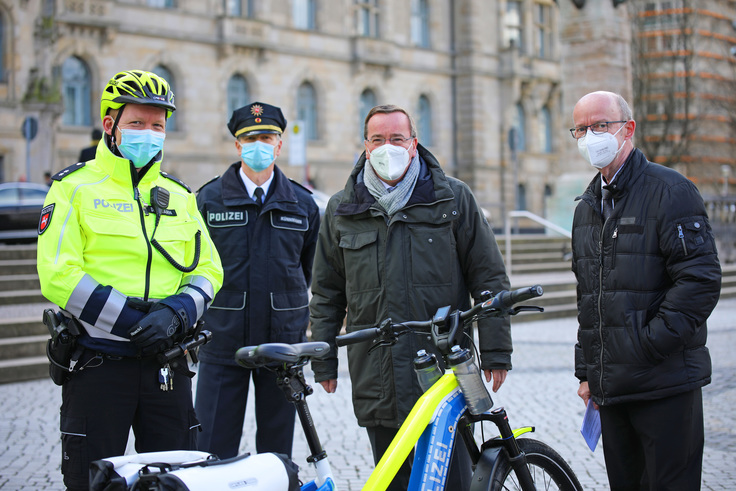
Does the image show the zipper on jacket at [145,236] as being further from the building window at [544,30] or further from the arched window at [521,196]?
the building window at [544,30]

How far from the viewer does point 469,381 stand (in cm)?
350

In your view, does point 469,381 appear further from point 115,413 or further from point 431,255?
point 115,413

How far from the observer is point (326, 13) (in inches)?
1400

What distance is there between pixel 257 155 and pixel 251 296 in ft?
2.82

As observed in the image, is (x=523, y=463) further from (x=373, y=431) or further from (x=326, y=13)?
(x=326, y=13)

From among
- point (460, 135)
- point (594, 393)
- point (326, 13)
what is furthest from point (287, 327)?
point (460, 135)

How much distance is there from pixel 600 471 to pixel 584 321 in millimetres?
2396

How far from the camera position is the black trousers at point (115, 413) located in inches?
141

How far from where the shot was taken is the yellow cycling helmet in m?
3.81

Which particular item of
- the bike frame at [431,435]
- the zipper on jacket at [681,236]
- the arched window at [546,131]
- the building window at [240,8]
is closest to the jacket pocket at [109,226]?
the bike frame at [431,435]

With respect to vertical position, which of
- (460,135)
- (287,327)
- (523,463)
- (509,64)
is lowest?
(523,463)

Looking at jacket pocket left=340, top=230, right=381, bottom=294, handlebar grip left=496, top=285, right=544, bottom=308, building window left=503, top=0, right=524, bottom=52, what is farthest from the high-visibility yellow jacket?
building window left=503, top=0, right=524, bottom=52

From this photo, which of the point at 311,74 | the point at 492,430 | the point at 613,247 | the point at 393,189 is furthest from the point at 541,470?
the point at 311,74

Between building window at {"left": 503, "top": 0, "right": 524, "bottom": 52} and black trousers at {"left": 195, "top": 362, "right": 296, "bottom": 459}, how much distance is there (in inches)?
1579
